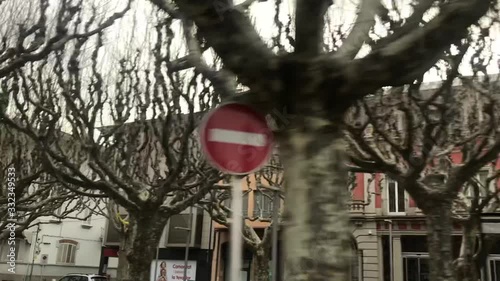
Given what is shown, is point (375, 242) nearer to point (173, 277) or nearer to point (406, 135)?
point (173, 277)

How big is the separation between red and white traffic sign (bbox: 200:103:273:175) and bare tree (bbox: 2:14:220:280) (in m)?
7.23

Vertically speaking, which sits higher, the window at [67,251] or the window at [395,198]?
the window at [395,198]

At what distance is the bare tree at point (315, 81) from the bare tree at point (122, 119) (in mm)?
6788

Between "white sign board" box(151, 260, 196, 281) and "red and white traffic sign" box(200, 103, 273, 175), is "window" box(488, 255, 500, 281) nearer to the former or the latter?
"white sign board" box(151, 260, 196, 281)

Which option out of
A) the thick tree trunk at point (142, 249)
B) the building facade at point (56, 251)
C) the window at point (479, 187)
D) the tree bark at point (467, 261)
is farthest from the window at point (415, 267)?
the building facade at point (56, 251)

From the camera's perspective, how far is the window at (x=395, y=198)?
2553cm

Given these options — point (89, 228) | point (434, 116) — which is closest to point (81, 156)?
point (434, 116)

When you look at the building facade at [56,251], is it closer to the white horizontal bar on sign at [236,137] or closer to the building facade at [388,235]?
the building facade at [388,235]

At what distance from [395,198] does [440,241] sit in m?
15.9

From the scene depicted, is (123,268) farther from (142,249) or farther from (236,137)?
(236,137)

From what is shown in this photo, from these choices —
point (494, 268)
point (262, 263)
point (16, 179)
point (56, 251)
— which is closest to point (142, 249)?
point (16, 179)

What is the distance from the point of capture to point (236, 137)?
383cm

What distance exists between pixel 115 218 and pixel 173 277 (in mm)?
9633

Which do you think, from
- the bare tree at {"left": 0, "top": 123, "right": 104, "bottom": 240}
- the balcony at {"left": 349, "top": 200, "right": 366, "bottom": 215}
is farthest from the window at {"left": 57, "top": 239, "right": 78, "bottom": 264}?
the balcony at {"left": 349, "top": 200, "right": 366, "bottom": 215}
